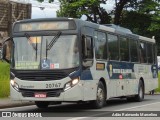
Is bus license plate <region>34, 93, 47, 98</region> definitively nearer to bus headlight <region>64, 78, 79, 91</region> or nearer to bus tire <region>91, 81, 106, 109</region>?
bus headlight <region>64, 78, 79, 91</region>

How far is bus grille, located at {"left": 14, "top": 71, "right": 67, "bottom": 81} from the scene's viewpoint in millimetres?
15955

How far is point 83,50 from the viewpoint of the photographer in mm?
16344

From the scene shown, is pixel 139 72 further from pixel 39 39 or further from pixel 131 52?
pixel 39 39

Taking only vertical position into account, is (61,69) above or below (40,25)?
below

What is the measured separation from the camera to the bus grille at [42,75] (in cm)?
1595

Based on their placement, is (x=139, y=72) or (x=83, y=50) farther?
(x=139, y=72)

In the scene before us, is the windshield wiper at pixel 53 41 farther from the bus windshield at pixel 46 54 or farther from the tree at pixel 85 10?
the tree at pixel 85 10

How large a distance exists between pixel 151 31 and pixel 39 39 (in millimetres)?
28084

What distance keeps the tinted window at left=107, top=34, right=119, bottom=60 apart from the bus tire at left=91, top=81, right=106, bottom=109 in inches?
59.8

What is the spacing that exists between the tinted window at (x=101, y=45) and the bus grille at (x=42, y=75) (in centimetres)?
219

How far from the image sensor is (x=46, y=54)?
53.2ft

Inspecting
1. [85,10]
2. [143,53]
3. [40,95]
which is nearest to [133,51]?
[143,53]

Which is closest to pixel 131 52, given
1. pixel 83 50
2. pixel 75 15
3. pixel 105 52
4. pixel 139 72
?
pixel 139 72

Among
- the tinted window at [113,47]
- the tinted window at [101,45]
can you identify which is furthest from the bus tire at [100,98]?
the tinted window at [113,47]
